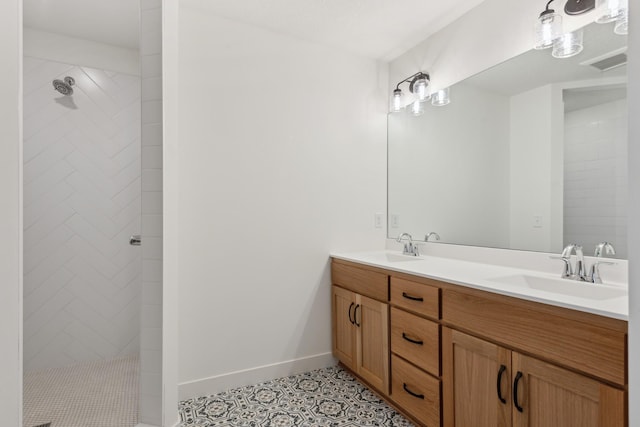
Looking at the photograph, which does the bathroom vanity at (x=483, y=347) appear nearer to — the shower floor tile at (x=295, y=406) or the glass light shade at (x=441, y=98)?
the shower floor tile at (x=295, y=406)

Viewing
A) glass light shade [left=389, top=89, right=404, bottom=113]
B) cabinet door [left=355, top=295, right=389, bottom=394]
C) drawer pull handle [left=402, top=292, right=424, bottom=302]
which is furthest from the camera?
glass light shade [left=389, top=89, right=404, bottom=113]

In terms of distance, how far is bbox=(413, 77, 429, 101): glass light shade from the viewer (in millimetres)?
2406

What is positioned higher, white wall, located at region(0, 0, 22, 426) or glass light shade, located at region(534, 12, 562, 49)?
glass light shade, located at region(534, 12, 562, 49)

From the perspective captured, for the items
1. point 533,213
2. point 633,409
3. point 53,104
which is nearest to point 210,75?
point 53,104

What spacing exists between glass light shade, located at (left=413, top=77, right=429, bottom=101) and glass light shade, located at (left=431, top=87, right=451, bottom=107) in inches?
2.5

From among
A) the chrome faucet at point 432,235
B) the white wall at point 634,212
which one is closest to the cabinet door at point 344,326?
the chrome faucet at point 432,235

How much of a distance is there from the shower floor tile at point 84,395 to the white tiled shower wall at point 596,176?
2392 mm

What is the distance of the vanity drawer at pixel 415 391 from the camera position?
1611 millimetres

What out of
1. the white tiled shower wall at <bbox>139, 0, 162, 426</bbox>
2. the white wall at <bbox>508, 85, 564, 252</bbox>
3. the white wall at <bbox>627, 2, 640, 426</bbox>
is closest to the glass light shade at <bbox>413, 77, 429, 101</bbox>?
the white wall at <bbox>508, 85, 564, 252</bbox>

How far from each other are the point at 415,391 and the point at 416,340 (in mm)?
262

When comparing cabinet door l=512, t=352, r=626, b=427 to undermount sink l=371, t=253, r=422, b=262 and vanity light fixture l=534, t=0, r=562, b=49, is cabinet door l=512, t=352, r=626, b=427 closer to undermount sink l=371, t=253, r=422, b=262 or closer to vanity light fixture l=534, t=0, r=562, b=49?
undermount sink l=371, t=253, r=422, b=262

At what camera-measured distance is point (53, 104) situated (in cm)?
237

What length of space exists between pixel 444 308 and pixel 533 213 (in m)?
0.76

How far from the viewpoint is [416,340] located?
173 centimetres
